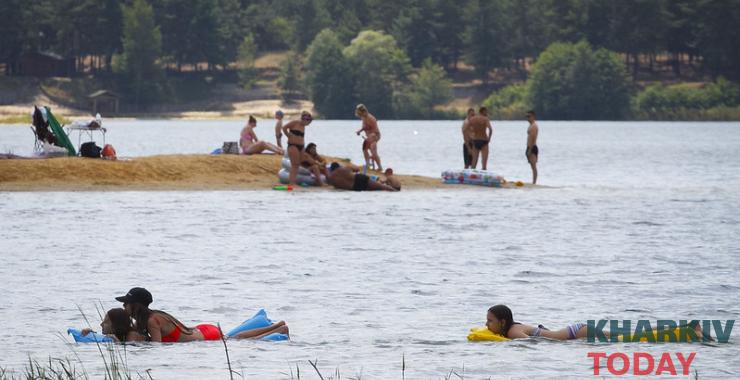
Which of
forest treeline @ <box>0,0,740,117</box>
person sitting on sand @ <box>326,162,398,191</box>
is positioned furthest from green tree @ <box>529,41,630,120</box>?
person sitting on sand @ <box>326,162,398,191</box>

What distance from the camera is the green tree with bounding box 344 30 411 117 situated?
127688mm

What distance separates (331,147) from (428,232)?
4762 cm

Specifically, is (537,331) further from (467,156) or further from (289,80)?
(289,80)

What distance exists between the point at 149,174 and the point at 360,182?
4.95 m

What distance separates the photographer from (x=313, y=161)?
3225 centimetres

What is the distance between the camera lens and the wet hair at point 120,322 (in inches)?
522

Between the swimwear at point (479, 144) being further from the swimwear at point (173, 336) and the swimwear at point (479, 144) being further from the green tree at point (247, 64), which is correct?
the green tree at point (247, 64)

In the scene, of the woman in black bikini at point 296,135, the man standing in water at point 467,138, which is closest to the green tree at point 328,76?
the man standing in water at point 467,138

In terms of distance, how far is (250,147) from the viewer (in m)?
34.5

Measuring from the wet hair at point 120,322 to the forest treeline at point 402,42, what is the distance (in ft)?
363

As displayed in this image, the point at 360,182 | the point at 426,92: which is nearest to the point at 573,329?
the point at 360,182

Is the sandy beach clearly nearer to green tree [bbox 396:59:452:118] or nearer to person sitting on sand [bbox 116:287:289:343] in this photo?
person sitting on sand [bbox 116:287:289:343]

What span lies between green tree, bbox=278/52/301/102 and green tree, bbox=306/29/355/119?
1142 millimetres

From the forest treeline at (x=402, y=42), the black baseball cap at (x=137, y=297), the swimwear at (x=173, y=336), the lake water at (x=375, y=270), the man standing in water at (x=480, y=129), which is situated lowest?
the lake water at (x=375, y=270)
